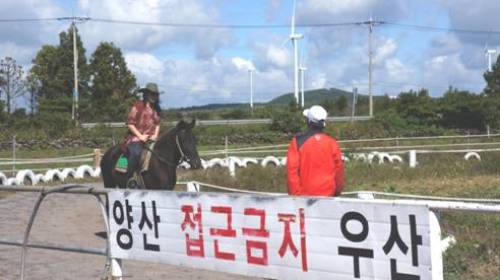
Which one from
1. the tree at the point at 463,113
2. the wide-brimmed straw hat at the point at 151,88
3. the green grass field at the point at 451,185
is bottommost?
the green grass field at the point at 451,185

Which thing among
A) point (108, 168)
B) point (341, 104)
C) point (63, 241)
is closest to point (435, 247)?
point (63, 241)

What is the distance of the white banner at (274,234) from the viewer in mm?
4785

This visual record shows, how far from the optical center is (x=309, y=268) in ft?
17.2

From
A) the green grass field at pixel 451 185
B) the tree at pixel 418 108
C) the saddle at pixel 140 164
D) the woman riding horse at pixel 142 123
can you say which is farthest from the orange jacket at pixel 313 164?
the tree at pixel 418 108

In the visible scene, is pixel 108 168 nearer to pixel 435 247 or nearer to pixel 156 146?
pixel 156 146

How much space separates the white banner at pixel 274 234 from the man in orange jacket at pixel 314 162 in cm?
153

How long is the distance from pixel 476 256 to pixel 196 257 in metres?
3.56

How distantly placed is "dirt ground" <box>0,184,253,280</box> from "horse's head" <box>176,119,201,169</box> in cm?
194

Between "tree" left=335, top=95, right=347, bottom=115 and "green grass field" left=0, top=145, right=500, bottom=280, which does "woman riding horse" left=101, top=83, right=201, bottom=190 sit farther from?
"tree" left=335, top=95, right=347, bottom=115

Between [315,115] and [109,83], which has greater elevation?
[109,83]

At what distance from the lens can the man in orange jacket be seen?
7066 mm

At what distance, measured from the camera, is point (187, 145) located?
448 inches

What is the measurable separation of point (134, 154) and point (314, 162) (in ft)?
16.7

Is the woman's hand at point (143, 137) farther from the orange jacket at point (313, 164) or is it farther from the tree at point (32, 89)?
the tree at point (32, 89)
